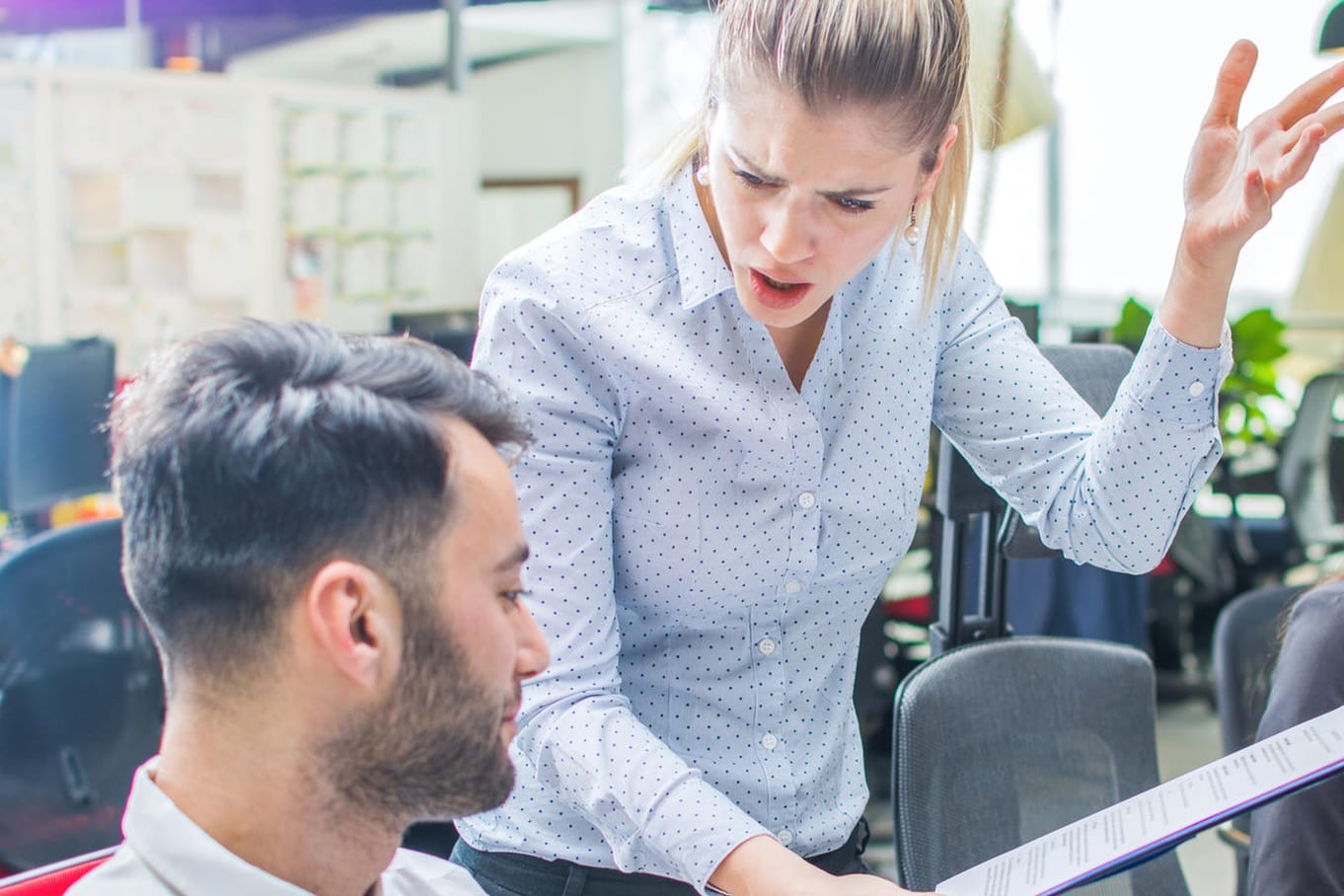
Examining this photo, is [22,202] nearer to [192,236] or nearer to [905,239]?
[192,236]

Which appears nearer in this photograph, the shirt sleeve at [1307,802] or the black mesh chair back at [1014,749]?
the shirt sleeve at [1307,802]

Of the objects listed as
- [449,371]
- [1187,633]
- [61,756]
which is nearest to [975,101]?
[449,371]

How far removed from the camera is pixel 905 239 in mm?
1201

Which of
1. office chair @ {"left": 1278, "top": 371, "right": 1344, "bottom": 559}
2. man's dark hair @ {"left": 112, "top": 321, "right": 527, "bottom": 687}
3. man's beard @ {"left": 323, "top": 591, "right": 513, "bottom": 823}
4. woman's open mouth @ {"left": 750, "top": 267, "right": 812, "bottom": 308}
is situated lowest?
office chair @ {"left": 1278, "top": 371, "right": 1344, "bottom": 559}

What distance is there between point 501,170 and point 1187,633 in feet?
18.0

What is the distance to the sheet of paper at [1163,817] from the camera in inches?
33.8

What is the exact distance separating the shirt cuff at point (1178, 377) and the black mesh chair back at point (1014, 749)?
50cm

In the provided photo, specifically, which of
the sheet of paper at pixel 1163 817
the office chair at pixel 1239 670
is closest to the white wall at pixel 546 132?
the office chair at pixel 1239 670

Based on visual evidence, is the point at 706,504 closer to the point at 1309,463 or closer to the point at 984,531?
the point at 984,531

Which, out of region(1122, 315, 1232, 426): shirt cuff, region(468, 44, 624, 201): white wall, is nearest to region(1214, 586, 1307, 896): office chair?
region(1122, 315, 1232, 426): shirt cuff

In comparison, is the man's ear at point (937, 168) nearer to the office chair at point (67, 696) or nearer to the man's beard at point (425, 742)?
the man's beard at point (425, 742)

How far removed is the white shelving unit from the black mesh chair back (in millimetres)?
3233

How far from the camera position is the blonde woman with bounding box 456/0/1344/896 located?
38.9 inches

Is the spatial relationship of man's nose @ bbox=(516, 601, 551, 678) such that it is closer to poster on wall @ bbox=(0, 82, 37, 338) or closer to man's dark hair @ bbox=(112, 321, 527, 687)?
man's dark hair @ bbox=(112, 321, 527, 687)
